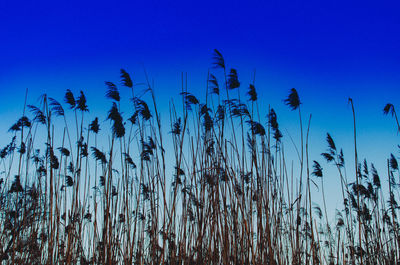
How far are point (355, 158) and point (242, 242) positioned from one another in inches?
47.7

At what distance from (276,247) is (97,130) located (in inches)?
90.1

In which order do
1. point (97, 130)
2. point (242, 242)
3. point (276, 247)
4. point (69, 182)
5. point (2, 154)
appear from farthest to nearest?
point (2, 154) → point (69, 182) → point (97, 130) → point (276, 247) → point (242, 242)

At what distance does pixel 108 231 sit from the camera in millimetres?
2984

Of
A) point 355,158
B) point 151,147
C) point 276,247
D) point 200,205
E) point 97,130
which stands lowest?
point 276,247

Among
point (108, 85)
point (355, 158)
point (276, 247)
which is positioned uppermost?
point (108, 85)

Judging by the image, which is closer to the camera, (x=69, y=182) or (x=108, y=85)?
(x=108, y=85)

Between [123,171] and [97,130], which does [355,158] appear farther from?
[97,130]

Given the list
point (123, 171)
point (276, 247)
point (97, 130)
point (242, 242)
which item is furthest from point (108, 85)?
point (276, 247)

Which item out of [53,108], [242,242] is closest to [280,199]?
[242,242]

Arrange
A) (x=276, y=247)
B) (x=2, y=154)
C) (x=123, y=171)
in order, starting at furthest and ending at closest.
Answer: (x=2, y=154) < (x=123, y=171) < (x=276, y=247)

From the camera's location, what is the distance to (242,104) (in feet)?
10.8

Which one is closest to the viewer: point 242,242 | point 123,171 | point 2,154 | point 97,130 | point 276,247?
point 242,242

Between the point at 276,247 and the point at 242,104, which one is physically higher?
the point at 242,104

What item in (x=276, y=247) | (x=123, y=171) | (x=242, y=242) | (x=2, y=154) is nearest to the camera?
(x=242, y=242)
